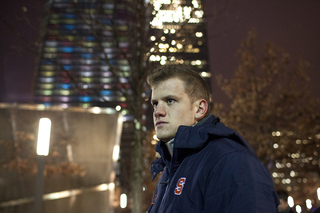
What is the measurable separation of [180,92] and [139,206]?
245 inches

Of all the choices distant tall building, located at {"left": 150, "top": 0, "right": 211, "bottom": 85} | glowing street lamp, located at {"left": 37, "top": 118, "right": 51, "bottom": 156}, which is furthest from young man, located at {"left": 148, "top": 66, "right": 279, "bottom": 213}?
distant tall building, located at {"left": 150, "top": 0, "right": 211, "bottom": 85}

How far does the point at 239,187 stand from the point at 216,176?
0.14m

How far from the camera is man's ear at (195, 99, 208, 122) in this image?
1.96 metres

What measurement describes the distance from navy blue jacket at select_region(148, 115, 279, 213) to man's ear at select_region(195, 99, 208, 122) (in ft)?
0.59

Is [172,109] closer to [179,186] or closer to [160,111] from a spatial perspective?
[160,111]

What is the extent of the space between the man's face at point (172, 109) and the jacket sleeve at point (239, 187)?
1.70 ft

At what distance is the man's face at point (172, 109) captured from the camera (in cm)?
190

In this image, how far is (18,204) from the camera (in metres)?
6.53

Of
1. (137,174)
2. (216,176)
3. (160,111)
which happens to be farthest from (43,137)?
(216,176)

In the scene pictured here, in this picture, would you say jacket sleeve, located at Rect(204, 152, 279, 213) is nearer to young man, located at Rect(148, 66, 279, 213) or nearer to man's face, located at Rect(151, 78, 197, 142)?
young man, located at Rect(148, 66, 279, 213)

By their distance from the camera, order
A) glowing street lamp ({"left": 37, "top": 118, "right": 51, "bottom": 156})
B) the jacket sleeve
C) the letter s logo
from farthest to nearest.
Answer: glowing street lamp ({"left": 37, "top": 118, "right": 51, "bottom": 156}) < the letter s logo < the jacket sleeve

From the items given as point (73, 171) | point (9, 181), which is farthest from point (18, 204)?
point (73, 171)

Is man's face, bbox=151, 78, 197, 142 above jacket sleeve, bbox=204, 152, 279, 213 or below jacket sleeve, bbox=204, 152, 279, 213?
above

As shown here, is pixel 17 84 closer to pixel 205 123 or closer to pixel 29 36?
pixel 29 36
